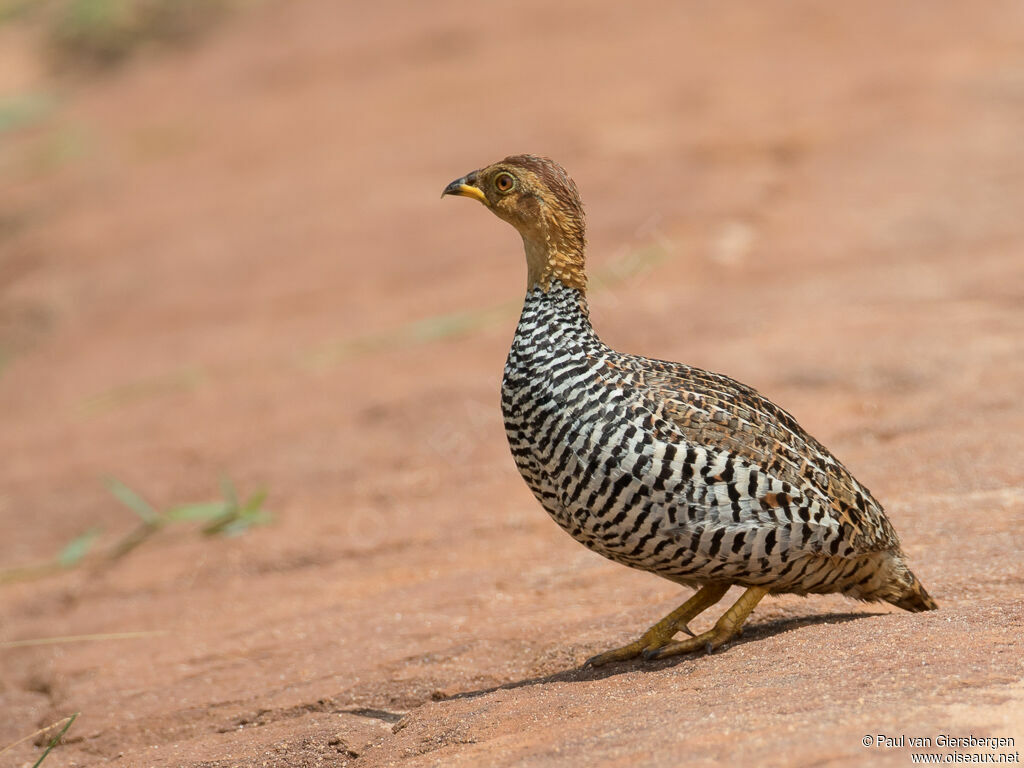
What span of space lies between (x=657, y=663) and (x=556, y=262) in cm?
167

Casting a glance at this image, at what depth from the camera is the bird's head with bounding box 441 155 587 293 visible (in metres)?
5.54

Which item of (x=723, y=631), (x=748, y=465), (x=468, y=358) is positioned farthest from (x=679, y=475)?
(x=468, y=358)

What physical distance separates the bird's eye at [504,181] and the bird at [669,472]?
0.17 ft

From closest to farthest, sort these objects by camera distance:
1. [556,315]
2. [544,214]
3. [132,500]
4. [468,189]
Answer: [556,315], [544,214], [468,189], [132,500]

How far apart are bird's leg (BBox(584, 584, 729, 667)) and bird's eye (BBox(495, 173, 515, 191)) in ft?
6.05

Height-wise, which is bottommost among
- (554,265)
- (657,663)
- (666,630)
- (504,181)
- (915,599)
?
(657,663)

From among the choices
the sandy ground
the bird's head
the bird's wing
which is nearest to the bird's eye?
the bird's head

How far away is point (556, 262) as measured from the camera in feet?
18.2

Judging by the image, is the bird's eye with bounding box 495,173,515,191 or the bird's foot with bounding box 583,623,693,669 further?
the bird's eye with bounding box 495,173,515,191

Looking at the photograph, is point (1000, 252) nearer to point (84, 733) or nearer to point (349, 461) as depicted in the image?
point (349, 461)

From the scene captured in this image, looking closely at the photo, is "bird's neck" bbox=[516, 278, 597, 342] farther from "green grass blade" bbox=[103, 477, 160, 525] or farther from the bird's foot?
"green grass blade" bbox=[103, 477, 160, 525]

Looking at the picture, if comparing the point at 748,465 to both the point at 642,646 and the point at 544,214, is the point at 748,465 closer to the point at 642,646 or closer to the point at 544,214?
the point at 642,646

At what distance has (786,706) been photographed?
13.7 ft

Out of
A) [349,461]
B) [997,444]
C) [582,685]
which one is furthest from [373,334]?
[582,685]
